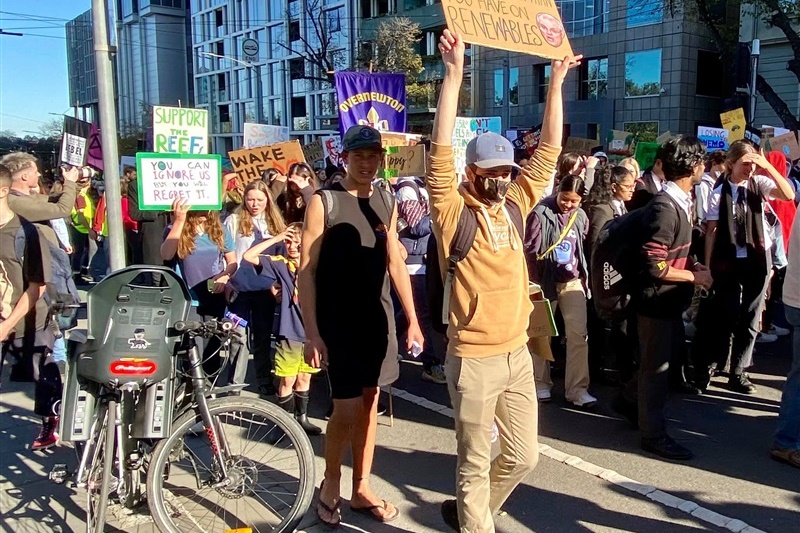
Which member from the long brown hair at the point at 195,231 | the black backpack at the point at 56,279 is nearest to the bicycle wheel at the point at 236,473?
the black backpack at the point at 56,279

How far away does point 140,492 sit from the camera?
10.9ft

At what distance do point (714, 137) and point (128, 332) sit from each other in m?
10.2

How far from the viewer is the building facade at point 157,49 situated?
251 feet

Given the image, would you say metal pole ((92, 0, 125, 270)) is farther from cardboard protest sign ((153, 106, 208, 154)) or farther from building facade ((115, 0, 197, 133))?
building facade ((115, 0, 197, 133))

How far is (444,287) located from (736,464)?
2505 mm

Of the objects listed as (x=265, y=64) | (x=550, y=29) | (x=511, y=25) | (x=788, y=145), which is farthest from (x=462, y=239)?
(x=265, y=64)

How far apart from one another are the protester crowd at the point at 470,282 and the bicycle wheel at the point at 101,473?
0.51m

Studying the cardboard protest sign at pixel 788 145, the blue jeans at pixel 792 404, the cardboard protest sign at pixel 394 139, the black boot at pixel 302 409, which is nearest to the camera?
the blue jeans at pixel 792 404

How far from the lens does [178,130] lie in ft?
20.1

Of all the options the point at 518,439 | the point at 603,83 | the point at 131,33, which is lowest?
the point at 518,439

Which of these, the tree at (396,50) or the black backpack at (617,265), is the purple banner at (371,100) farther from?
the tree at (396,50)

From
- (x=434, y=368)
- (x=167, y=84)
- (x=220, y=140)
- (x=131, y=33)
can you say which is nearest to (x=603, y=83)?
(x=434, y=368)

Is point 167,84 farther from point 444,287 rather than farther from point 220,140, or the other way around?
point 444,287

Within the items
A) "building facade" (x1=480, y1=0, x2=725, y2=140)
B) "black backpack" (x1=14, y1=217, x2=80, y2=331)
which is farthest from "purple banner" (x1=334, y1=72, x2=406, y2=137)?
"building facade" (x1=480, y1=0, x2=725, y2=140)
